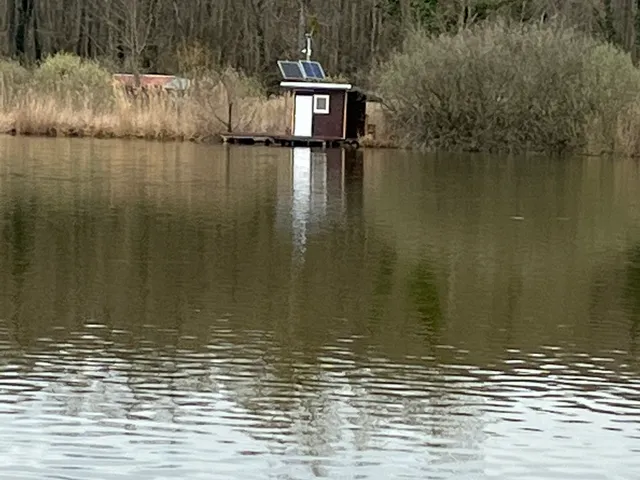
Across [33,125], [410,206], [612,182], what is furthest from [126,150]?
[410,206]

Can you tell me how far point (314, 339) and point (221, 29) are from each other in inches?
2191

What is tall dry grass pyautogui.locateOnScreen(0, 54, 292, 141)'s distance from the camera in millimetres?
41531

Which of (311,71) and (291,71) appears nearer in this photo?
(291,71)

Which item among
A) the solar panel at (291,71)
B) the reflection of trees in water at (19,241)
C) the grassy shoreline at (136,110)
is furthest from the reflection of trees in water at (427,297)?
the solar panel at (291,71)

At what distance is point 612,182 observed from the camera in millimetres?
27453

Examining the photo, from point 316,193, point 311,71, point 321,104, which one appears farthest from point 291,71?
point 316,193

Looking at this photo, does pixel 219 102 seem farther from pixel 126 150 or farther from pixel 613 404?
pixel 613 404

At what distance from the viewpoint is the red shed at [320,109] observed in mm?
42875

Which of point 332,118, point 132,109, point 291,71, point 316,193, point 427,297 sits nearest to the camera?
point 427,297

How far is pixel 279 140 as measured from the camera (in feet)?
137

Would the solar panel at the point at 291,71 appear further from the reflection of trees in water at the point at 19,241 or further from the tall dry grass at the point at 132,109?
the reflection of trees in water at the point at 19,241

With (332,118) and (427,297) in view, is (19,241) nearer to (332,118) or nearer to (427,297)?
(427,297)

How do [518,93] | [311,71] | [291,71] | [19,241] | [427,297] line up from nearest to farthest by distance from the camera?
1. [427,297]
2. [19,241]
3. [518,93]
4. [291,71]
5. [311,71]

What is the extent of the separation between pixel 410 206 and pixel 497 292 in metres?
8.07
